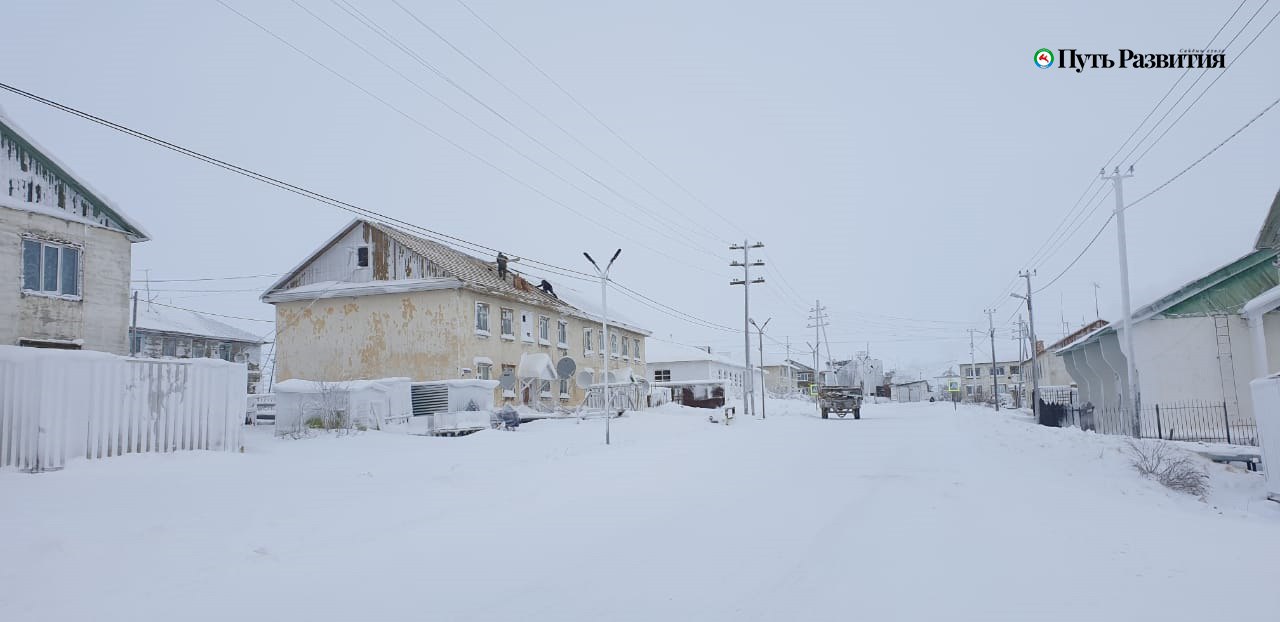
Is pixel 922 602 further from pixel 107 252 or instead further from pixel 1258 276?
pixel 1258 276

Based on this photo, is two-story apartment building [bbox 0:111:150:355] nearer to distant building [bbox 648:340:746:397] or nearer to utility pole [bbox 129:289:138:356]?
utility pole [bbox 129:289:138:356]

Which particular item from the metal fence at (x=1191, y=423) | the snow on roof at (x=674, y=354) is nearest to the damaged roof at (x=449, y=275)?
the metal fence at (x=1191, y=423)

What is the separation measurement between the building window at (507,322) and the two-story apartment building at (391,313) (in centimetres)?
6

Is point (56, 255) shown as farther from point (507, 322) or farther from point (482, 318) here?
point (507, 322)

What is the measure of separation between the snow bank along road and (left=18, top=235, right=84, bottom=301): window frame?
11202mm

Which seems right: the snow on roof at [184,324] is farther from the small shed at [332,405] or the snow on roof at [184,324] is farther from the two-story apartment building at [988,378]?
→ the two-story apartment building at [988,378]

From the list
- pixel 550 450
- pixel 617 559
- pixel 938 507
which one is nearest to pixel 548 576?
pixel 617 559

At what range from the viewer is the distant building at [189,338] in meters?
45.0

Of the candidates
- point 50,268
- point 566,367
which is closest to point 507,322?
point 566,367

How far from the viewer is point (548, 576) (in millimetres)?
6527

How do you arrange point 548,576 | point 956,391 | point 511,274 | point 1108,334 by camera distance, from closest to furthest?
point 548,576 → point 1108,334 → point 511,274 → point 956,391

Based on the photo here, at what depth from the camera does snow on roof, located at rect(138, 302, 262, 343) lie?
45.4 m

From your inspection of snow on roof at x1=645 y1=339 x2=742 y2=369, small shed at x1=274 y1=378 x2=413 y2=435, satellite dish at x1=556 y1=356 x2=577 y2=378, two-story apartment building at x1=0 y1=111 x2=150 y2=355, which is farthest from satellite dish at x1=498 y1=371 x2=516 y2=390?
snow on roof at x1=645 y1=339 x2=742 y2=369

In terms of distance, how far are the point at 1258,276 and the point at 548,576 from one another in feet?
90.8
